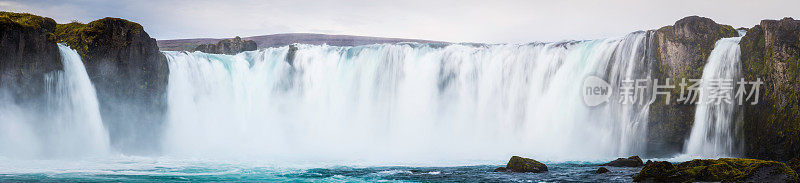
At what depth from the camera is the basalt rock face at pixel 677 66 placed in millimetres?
25266

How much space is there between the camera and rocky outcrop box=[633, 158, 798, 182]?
46.4ft

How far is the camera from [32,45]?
23250mm

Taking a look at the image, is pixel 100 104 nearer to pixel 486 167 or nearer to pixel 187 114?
pixel 187 114

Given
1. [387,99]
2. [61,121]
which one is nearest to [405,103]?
[387,99]

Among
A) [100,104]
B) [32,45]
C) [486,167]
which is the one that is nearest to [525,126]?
[486,167]

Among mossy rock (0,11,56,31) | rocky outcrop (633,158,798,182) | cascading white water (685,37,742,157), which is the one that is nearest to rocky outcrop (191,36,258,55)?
mossy rock (0,11,56,31)

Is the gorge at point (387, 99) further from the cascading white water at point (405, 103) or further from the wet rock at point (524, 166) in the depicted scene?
the wet rock at point (524, 166)

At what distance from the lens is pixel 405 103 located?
32.2 m

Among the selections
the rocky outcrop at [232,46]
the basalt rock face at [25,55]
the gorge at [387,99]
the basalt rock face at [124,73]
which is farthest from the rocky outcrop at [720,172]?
the rocky outcrop at [232,46]

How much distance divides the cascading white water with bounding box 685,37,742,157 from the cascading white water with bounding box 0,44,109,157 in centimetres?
2153

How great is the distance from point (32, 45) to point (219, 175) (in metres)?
9.62

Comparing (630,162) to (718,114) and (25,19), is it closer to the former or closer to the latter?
(718,114)

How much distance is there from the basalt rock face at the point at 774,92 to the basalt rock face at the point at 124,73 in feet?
73.2

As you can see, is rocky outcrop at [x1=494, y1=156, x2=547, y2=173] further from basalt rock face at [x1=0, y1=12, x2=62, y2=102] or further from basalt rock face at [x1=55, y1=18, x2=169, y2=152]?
basalt rock face at [x1=55, y1=18, x2=169, y2=152]
